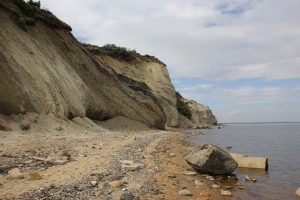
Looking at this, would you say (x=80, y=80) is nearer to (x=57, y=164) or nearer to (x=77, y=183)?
(x=57, y=164)

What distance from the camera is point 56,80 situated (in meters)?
32.2

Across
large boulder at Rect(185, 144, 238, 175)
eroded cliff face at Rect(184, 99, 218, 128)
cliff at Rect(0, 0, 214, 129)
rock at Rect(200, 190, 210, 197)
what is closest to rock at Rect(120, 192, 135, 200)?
rock at Rect(200, 190, 210, 197)

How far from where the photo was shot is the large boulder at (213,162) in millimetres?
15213

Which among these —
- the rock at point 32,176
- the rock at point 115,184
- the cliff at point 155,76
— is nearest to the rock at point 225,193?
the rock at point 115,184

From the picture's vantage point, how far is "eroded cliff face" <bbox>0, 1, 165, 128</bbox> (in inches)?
1008

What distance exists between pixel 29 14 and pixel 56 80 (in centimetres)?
770

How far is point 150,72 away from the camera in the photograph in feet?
242

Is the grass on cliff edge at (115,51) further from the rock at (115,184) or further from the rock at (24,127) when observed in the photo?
the rock at (115,184)

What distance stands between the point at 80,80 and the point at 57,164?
82.7ft

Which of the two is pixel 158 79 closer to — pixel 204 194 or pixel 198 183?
pixel 198 183

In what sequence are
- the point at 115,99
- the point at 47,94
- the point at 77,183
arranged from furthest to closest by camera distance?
the point at 115,99
the point at 47,94
the point at 77,183

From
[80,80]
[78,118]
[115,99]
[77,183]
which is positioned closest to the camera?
[77,183]

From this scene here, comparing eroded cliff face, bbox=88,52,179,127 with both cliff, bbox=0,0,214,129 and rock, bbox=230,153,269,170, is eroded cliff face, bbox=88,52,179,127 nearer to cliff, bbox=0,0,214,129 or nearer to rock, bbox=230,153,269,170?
cliff, bbox=0,0,214,129

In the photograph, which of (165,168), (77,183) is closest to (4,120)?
(165,168)
